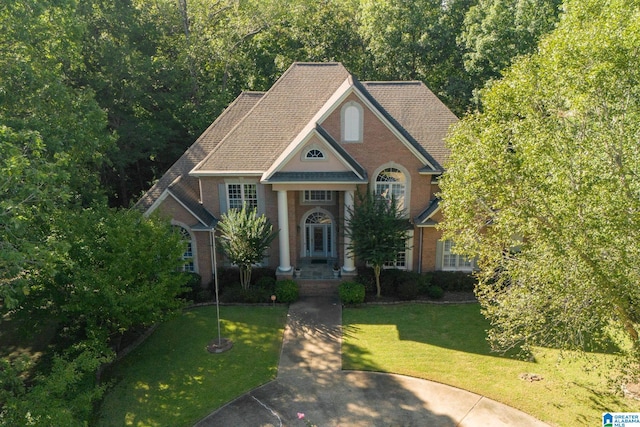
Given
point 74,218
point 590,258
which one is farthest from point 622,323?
point 74,218

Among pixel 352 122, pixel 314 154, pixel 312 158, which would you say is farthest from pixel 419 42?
pixel 312 158

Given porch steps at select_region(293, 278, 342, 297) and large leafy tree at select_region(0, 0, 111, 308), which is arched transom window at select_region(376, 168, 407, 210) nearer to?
porch steps at select_region(293, 278, 342, 297)

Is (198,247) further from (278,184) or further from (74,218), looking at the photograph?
(74,218)

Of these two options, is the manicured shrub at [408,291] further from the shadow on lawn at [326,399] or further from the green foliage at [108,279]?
the green foliage at [108,279]

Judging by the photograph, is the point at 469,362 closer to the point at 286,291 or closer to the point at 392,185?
the point at 286,291

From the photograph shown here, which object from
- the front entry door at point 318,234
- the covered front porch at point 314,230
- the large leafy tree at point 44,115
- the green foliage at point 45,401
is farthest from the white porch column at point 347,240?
the green foliage at point 45,401
